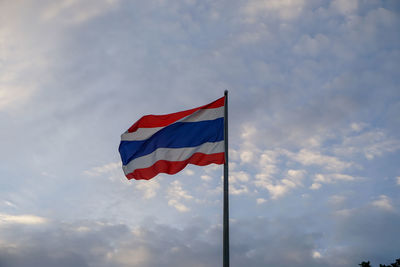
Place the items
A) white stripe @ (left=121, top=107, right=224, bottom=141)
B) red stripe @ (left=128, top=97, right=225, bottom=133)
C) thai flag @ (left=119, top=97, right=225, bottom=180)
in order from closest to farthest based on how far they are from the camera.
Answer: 1. thai flag @ (left=119, top=97, right=225, bottom=180)
2. white stripe @ (left=121, top=107, right=224, bottom=141)
3. red stripe @ (left=128, top=97, right=225, bottom=133)

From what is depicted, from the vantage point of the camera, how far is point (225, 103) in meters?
17.2

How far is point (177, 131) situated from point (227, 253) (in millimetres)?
7004

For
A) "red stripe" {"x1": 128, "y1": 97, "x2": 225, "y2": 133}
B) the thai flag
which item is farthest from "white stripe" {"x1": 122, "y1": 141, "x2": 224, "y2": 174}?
"red stripe" {"x1": 128, "y1": 97, "x2": 225, "y2": 133}

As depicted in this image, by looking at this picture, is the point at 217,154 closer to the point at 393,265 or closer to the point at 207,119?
the point at 207,119

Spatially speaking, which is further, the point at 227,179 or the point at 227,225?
the point at 227,179

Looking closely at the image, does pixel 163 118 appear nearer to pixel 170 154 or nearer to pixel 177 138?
pixel 177 138

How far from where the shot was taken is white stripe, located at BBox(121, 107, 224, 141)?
18281 mm

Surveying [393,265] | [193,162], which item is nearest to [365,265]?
Result: [393,265]

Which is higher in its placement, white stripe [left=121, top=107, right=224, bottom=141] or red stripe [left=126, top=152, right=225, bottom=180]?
white stripe [left=121, top=107, right=224, bottom=141]

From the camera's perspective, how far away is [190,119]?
18.7 metres

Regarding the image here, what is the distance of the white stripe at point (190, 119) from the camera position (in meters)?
18.3

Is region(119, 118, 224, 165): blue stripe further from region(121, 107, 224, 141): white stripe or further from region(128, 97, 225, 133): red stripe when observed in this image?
region(128, 97, 225, 133): red stripe

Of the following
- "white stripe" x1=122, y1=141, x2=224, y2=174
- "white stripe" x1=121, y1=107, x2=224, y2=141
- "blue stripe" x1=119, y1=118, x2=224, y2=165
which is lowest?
"white stripe" x1=122, y1=141, x2=224, y2=174

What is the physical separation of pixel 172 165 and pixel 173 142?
44.9 inches
